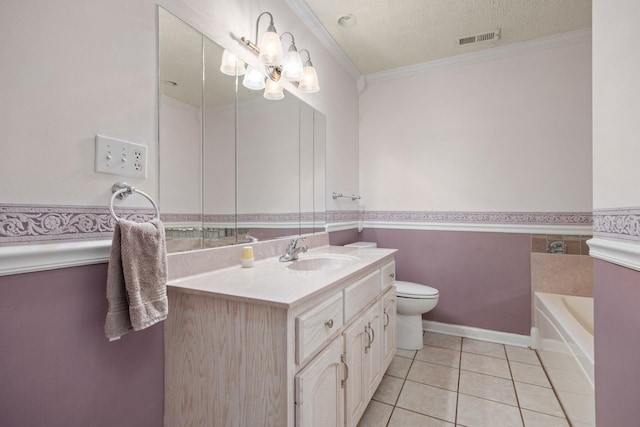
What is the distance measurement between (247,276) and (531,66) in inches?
109

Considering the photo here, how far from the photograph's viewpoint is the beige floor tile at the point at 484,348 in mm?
2229

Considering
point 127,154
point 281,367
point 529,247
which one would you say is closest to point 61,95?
point 127,154

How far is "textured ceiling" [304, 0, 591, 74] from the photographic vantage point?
1.90 m

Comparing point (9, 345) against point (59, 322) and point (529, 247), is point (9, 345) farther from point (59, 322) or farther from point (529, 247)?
point (529, 247)

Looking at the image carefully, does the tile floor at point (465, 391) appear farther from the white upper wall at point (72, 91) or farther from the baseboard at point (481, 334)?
the white upper wall at point (72, 91)

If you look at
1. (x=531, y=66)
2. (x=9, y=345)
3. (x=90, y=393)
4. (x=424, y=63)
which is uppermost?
(x=424, y=63)

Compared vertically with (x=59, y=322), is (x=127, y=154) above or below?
above

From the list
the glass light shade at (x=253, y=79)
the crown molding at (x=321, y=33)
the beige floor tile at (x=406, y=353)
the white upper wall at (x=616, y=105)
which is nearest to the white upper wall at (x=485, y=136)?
the crown molding at (x=321, y=33)

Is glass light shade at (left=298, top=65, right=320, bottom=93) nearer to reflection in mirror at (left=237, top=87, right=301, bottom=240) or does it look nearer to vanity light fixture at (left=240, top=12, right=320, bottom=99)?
vanity light fixture at (left=240, top=12, right=320, bottom=99)

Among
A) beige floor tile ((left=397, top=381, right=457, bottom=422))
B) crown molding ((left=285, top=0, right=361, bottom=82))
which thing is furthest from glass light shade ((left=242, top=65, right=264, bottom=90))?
beige floor tile ((left=397, top=381, right=457, bottom=422))

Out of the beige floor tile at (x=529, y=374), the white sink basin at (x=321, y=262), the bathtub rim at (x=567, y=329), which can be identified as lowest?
the beige floor tile at (x=529, y=374)

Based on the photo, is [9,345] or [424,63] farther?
[424,63]

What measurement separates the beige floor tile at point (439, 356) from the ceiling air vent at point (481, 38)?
2.50 m

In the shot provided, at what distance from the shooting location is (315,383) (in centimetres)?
99
